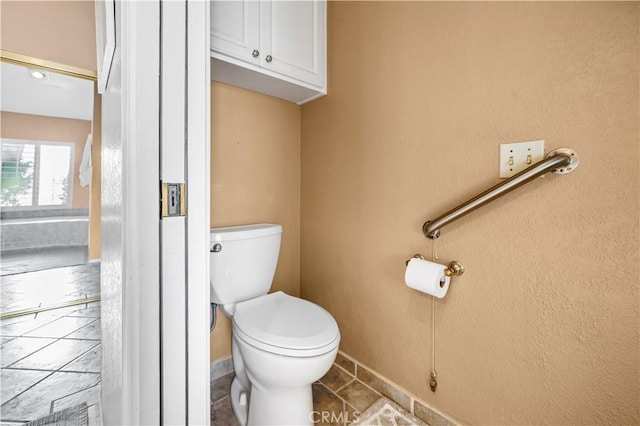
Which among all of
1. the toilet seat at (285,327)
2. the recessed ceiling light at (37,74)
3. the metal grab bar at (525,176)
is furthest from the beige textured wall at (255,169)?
the recessed ceiling light at (37,74)

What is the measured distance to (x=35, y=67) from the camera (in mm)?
1516

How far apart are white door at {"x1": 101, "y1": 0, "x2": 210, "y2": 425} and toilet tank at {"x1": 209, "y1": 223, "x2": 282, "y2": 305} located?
2.00 ft

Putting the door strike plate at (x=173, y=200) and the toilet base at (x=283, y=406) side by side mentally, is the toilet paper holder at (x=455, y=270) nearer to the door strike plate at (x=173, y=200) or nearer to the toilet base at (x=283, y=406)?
the toilet base at (x=283, y=406)

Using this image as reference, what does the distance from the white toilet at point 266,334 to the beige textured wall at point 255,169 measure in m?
0.18

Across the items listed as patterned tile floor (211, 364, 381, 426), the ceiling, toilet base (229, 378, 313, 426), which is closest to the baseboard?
patterned tile floor (211, 364, 381, 426)

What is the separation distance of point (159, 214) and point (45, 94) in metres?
1.82

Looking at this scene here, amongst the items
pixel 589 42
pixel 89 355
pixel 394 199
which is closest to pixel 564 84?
pixel 589 42

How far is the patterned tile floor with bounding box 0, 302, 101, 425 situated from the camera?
119 centimetres

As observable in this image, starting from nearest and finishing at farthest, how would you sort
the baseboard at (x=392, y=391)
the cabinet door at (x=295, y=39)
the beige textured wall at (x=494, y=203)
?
the beige textured wall at (x=494, y=203)
the baseboard at (x=392, y=391)
the cabinet door at (x=295, y=39)

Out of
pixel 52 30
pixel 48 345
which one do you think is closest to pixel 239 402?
pixel 48 345

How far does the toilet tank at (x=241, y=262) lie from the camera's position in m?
1.20

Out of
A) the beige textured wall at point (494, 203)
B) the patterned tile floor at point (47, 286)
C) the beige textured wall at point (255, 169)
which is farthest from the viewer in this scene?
the patterned tile floor at point (47, 286)

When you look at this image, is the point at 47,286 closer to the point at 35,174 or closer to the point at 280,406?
the point at 35,174

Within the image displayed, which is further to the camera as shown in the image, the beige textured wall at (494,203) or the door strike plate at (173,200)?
the beige textured wall at (494,203)
